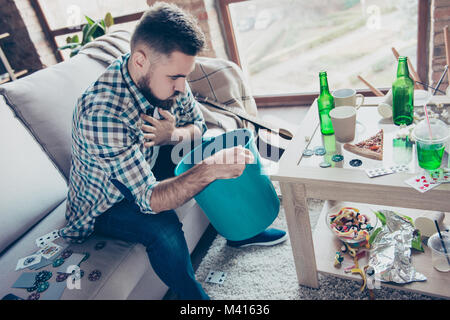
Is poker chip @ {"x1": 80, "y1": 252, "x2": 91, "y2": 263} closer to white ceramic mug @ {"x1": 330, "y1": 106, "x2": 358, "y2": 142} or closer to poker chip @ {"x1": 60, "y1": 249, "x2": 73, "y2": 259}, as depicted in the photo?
poker chip @ {"x1": 60, "y1": 249, "x2": 73, "y2": 259}

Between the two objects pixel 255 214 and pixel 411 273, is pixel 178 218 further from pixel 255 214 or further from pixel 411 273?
pixel 411 273

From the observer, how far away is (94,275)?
3.60ft

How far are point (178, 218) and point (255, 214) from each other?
1.00 feet

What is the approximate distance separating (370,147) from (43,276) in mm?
1170

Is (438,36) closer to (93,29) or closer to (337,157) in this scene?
(337,157)

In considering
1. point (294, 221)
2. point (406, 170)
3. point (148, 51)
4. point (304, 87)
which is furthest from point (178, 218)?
point (304, 87)

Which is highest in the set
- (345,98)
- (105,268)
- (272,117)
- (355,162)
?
(345,98)

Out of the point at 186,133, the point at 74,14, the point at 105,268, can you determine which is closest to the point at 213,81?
the point at 186,133

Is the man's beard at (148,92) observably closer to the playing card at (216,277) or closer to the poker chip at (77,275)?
the poker chip at (77,275)

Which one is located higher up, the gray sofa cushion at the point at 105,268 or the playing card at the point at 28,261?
the playing card at the point at 28,261

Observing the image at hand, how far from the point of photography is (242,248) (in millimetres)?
1636

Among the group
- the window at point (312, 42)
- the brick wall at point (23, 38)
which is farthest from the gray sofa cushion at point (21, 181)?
the brick wall at point (23, 38)

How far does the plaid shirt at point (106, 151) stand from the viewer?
1.10 m

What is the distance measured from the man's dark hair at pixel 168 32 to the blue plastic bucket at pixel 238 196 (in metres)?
0.39
